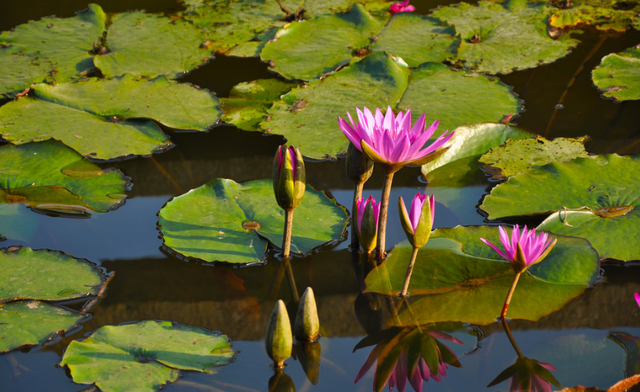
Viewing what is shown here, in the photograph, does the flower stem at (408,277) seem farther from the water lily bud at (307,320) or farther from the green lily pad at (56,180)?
the green lily pad at (56,180)

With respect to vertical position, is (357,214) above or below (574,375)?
above

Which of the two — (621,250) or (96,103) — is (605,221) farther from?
(96,103)

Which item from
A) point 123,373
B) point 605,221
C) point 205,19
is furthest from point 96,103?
point 605,221

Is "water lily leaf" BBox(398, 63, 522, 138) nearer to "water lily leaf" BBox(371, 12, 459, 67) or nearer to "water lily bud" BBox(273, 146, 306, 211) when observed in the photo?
"water lily leaf" BBox(371, 12, 459, 67)

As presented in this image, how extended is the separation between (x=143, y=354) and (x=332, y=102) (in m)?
1.83

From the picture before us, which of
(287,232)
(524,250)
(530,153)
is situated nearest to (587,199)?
(530,153)

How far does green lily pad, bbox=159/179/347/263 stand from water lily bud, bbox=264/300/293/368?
0.53m

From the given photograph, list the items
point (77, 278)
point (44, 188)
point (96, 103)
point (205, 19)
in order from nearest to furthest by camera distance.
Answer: point (77, 278) < point (44, 188) < point (96, 103) < point (205, 19)

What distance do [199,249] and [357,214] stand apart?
2.22 feet

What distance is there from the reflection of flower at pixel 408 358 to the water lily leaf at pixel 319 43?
208cm

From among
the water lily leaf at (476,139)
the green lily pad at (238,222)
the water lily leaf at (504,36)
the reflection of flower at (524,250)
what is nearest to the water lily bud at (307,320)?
the green lily pad at (238,222)

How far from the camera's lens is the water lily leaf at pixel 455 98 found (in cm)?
279

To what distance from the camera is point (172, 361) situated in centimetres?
157

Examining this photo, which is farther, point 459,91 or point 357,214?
point 459,91
